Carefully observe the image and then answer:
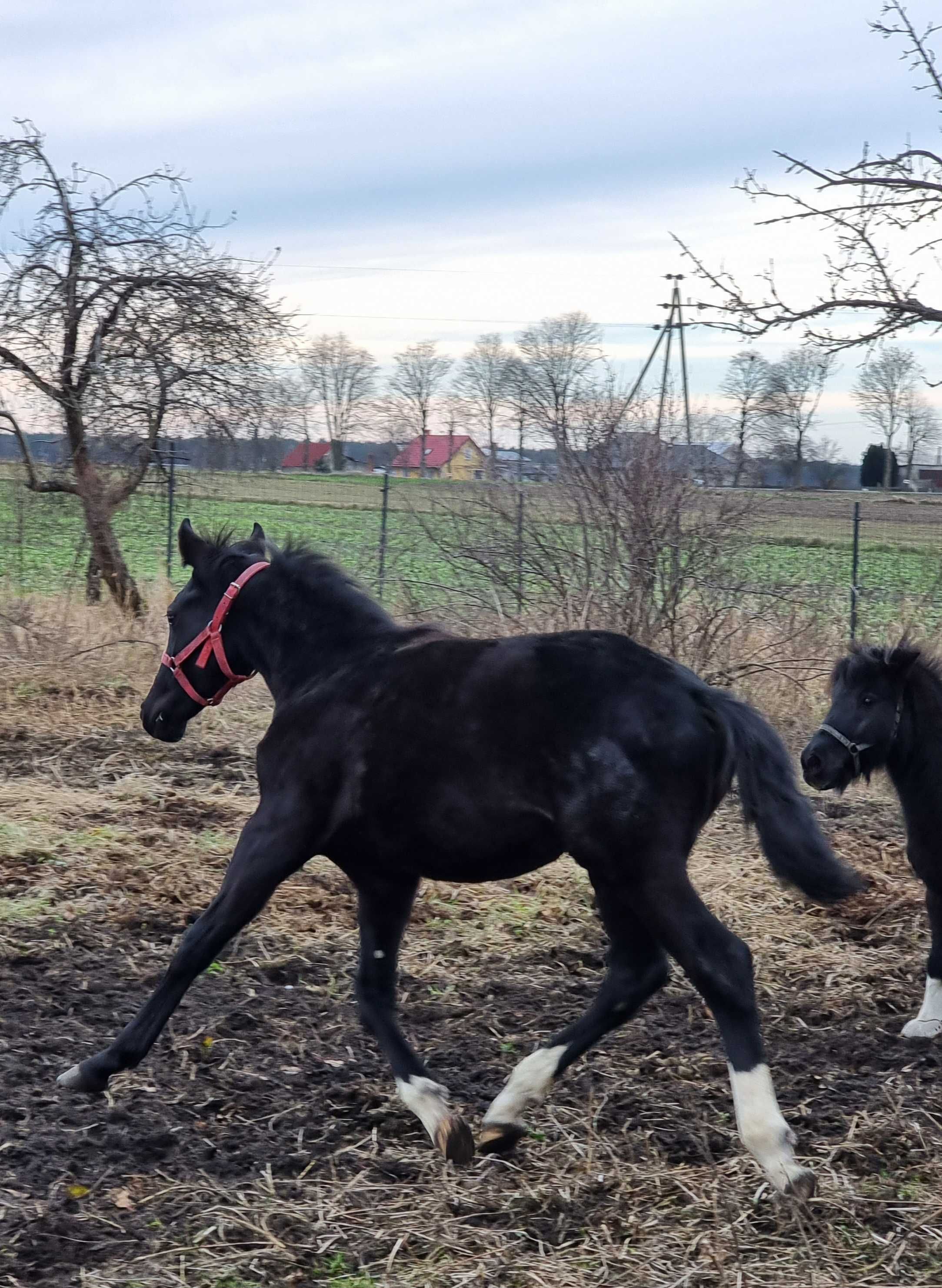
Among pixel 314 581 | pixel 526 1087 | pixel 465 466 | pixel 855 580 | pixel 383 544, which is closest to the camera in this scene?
pixel 526 1087

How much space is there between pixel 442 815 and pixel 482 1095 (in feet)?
3.41

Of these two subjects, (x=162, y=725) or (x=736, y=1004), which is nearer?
(x=736, y=1004)

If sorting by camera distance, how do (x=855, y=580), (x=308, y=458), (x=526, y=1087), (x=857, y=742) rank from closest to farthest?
1. (x=526, y=1087)
2. (x=857, y=742)
3. (x=855, y=580)
4. (x=308, y=458)

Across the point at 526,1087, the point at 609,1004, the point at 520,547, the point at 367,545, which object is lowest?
the point at 526,1087

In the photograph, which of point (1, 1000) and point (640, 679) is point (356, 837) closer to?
point (640, 679)

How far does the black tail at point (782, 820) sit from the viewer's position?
371cm

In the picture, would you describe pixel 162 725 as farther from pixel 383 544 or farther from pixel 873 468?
pixel 873 468

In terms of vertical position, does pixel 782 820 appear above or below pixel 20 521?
below

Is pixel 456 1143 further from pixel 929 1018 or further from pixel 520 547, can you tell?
pixel 520 547

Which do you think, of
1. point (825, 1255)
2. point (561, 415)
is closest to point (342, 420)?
point (561, 415)

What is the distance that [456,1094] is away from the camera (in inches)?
165

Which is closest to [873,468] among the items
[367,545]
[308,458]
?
[308,458]

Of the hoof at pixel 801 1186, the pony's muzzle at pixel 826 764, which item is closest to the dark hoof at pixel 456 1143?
the hoof at pixel 801 1186

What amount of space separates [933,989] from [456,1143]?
7.00ft
